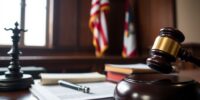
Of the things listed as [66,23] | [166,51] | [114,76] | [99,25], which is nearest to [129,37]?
[99,25]

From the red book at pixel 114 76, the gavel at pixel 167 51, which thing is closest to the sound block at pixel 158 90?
the gavel at pixel 167 51

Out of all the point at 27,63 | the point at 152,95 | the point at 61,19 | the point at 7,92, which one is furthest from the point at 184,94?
the point at 61,19

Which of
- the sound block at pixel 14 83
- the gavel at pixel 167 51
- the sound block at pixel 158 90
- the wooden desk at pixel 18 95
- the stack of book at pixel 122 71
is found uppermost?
the gavel at pixel 167 51

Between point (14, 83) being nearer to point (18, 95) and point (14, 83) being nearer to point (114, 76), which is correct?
point (18, 95)

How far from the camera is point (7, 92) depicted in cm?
69

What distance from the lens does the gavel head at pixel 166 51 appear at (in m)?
0.43

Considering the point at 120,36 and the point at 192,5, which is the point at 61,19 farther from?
the point at 192,5

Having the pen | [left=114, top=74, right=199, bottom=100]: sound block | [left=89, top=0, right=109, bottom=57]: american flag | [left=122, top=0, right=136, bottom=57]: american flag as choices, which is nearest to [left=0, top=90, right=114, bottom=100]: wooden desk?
the pen

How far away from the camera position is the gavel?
43 cm

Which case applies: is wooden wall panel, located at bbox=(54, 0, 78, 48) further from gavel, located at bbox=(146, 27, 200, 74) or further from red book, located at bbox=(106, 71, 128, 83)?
gavel, located at bbox=(146, 27, 200, 74)

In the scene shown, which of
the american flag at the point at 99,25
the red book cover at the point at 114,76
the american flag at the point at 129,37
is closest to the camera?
the red book cover at the point at 114,76

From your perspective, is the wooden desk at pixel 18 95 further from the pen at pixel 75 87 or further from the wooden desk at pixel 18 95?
the pen at pixel 75 87

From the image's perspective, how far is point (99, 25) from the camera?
3.22 meters

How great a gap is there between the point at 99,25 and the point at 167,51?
9.25 feet
